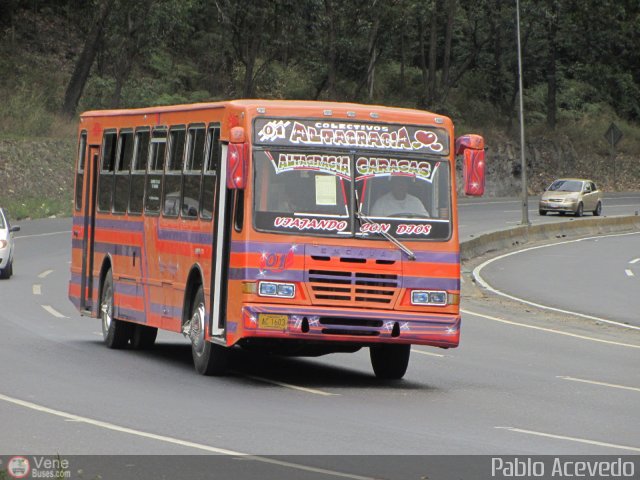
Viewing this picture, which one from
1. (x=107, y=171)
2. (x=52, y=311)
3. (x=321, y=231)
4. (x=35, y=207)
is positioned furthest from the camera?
(x=35, y=207)

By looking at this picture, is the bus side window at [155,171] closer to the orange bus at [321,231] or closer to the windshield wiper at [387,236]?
the orange bus at [321,231]

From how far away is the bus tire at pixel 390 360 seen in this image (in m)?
16.2

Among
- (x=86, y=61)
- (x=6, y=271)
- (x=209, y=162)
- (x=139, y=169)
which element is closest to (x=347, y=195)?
(x=209, y=162)

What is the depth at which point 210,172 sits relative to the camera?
1580cm

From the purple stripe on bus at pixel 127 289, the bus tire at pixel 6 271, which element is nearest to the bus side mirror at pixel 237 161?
the purple stripe on bus at pixel 127 289

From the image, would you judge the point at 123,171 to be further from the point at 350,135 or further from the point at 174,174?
the point at 350,135

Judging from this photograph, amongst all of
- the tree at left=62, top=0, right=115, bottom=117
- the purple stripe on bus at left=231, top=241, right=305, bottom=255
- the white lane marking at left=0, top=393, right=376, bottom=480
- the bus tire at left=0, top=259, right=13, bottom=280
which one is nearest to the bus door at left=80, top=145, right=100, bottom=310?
the purple stripe on bus at left=231, top=241, right=305, bottom=255

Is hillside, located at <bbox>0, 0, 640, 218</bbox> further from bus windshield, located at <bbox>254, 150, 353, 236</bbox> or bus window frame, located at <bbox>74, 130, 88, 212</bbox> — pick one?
bus windshield, located at <bbox>254, 150, 353, 236</bbox>

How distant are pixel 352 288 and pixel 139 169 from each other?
4449 mm

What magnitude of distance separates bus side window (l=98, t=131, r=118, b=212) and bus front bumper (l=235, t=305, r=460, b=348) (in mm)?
5453

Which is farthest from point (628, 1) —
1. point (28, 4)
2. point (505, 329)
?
point (505, 329)

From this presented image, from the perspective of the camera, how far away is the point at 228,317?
1488 cm

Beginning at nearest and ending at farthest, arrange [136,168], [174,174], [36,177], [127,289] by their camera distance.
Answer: [174,174]
[136,168]
[127,289]
[36,177]

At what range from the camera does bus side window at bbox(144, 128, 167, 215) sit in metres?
17.5
